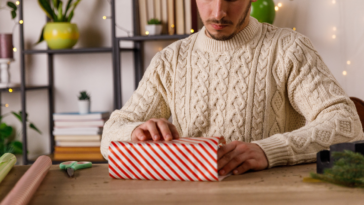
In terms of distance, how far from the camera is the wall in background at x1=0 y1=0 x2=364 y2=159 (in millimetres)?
2168

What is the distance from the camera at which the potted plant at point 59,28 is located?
228 cm

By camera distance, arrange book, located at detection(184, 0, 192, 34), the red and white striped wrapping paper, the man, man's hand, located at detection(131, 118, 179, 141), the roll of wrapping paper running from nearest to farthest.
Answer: the roll of wrapping paper
the red and white striped wrapping paper
man's hand, located at detection(131, 118, 179, 141)
the man
book, located at detection(184, 0, 192, 34)

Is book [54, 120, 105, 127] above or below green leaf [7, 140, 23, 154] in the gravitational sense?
above

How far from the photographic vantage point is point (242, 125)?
51.0 inches

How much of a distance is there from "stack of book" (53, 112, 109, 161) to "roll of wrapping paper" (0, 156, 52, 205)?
4.38 feet

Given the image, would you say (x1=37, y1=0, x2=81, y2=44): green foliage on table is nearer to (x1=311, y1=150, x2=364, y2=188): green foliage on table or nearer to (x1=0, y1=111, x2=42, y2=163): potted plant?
(x1=0, y1=111, x2=42, y2=163): potted plant

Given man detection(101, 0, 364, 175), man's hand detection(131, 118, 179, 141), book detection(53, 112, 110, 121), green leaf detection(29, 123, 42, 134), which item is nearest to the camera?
man's hand detection(131, 118, 179, 141)

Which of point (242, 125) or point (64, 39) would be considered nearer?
point (242, 125)

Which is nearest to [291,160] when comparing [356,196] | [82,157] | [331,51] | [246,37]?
[356,196]

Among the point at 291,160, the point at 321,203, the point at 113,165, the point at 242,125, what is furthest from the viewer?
the point at 242,125

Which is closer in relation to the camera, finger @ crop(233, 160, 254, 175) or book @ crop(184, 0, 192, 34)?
finger @ crop(233, 160, 254, 175)

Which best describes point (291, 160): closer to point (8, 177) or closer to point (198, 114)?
point (198, 114)

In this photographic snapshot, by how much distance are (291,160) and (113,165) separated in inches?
16.0

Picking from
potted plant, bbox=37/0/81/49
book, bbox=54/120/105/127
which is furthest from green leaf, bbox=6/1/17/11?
book, bbox=54/120/105/127
